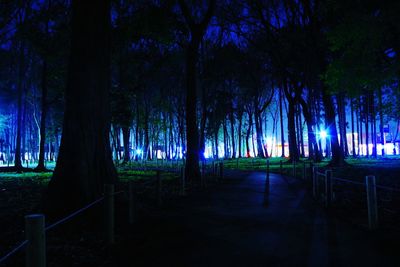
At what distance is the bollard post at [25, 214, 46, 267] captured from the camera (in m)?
3.95

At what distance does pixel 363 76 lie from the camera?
54.3 ft

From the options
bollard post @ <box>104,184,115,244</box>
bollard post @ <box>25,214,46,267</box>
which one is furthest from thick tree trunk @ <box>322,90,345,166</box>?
bollard post @ <box>25,214,46,267</box>

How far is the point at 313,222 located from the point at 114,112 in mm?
28158

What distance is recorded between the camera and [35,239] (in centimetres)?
400

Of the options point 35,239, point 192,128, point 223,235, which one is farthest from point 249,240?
point 192,128

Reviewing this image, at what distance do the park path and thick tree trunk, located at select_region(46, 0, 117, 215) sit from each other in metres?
1.83

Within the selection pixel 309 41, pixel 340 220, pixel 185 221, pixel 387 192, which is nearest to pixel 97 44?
pixel 185 221

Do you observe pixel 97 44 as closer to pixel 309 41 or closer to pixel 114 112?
pixel 309 41

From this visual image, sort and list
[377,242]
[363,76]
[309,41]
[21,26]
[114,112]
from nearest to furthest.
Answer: [377,242]
[363,76]
[21,26]
[309,41]
[114,112]

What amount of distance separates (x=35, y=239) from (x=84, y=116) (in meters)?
5.72

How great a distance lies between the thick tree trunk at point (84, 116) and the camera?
901cm

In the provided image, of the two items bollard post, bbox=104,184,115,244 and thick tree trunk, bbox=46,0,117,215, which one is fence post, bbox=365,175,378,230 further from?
thick tree trunk, bbox=46,0,117,215

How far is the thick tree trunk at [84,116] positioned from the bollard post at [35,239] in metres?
4.91

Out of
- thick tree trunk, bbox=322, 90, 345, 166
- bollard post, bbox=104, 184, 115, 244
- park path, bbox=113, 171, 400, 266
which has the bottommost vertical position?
park path, bbox=113, 171, 400, 266
